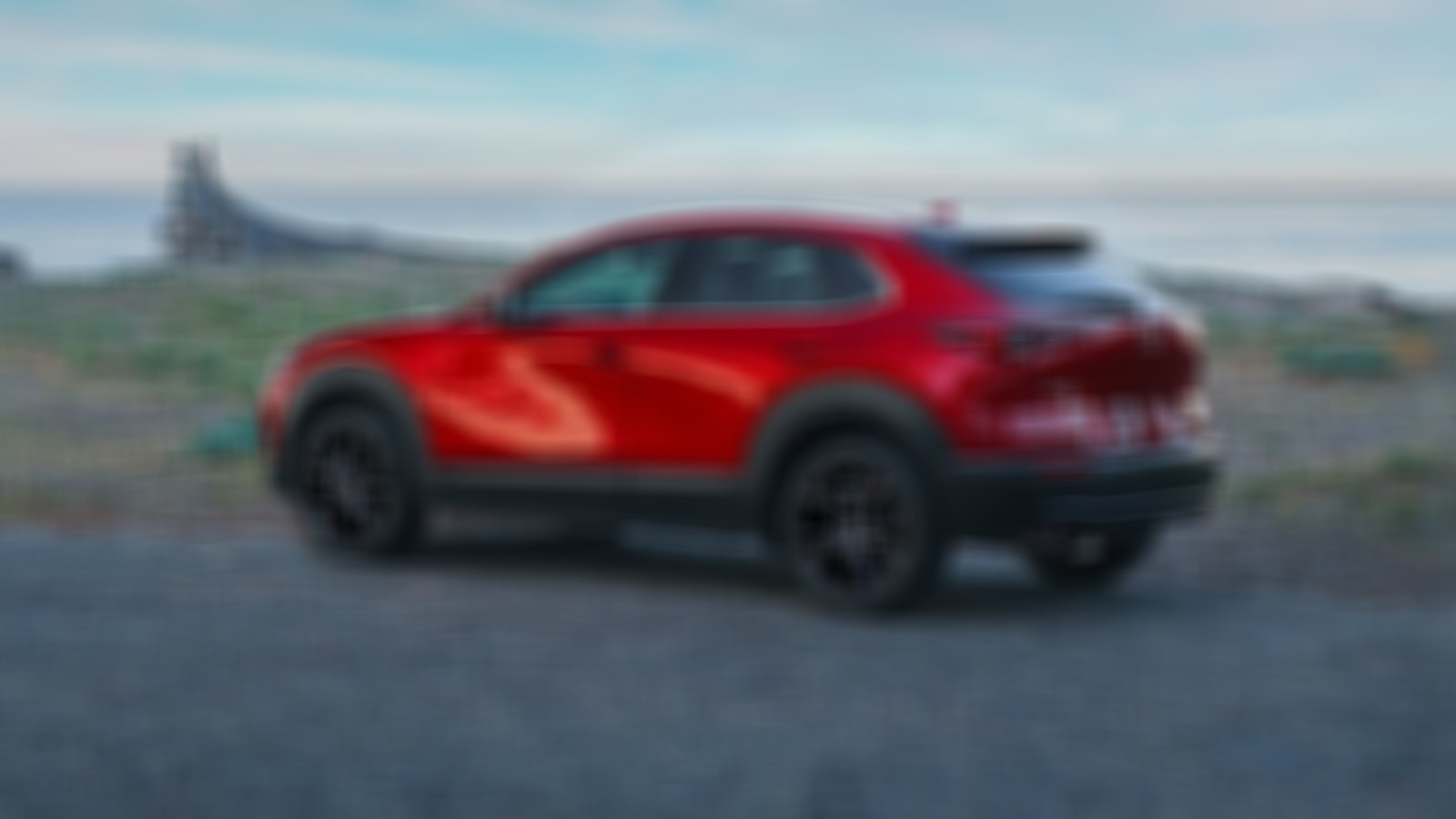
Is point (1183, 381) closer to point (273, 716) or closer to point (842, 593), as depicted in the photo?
point (842, 593)

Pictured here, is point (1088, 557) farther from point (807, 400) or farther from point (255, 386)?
point (255, 386)

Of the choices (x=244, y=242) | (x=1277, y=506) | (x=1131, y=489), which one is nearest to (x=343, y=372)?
(x=1131, y=489)

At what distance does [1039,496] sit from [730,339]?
1476 mm

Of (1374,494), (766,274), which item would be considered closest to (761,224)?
(766,274)

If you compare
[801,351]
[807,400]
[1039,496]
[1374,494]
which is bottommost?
[1374,494]

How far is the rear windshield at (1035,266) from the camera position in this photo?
9.81 meters

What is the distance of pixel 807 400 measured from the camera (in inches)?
394

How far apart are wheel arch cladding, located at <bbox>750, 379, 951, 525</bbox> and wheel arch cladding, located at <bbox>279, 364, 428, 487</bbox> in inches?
70.6

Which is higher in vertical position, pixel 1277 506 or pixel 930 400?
pixel 930 400

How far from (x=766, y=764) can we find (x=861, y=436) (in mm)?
2902

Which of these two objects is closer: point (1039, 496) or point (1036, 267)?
point (1039, 496)

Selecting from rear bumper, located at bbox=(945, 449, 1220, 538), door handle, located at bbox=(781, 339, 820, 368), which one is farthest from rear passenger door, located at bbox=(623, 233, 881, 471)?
rear bumper, located at bbox=(945, 449, 1220, 538)

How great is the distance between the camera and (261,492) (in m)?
14.3

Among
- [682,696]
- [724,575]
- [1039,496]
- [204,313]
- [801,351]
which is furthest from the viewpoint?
[204,313]
